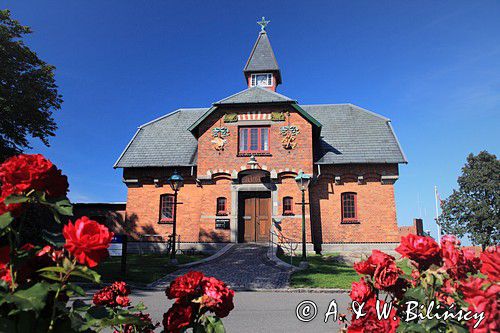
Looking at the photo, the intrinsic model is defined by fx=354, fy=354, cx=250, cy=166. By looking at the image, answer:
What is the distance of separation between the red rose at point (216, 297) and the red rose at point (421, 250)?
119 centimetres

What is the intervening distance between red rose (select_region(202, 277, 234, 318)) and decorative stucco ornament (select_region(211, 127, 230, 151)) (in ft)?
61.3

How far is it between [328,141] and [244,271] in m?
11.5

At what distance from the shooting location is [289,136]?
67.3 feet

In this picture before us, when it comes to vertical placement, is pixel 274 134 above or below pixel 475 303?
above

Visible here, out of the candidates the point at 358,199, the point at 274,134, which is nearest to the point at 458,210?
the point at 358,199

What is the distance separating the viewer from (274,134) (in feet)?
67.9

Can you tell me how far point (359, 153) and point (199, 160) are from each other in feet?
31.5

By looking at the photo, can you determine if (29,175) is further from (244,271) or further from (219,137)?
(219,137)

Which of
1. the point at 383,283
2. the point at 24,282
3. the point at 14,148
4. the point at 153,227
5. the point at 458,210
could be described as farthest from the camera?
the point at 458,210

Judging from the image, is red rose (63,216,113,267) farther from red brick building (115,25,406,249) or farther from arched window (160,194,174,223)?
arched window (160,194,174,223)

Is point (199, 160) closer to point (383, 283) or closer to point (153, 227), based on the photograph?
point (153, 227)

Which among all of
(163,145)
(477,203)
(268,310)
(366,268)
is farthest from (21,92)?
(477,203)

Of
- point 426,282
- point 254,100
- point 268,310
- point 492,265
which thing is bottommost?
point 268,310

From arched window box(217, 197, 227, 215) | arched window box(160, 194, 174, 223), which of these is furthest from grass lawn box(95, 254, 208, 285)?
Result: arched window box(160, 194, 174, 223)
